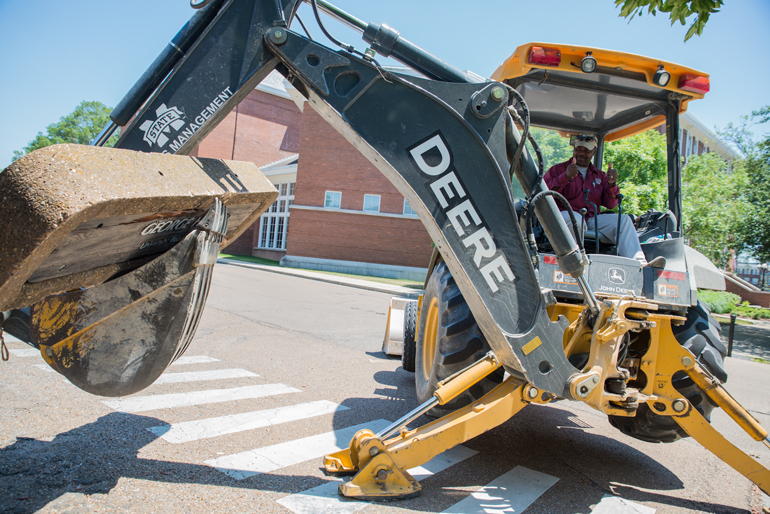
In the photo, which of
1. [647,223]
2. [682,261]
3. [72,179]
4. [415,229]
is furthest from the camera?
[415,229]

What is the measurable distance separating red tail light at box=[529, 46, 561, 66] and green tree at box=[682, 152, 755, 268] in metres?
21.2

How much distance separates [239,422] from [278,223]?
31.3 meters

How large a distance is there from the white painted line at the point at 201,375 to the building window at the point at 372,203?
75.4ft

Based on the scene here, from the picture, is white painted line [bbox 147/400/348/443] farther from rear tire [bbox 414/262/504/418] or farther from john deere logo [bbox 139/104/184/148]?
john deere logo [bbox 139/104/184/148]

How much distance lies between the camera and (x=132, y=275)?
8.43 ft

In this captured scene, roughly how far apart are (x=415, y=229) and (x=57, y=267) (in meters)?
25.3

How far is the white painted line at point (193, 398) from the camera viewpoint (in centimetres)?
403

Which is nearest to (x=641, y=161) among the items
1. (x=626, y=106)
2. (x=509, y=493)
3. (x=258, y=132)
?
(x=626, y=106)

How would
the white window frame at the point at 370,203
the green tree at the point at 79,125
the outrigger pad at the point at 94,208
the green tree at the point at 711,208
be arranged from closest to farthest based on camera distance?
the outrigger pad at the point at 94,208
the green tree at the point at 711,208
the white window frame at the point at 370,203
the green tree at the point at 79,125

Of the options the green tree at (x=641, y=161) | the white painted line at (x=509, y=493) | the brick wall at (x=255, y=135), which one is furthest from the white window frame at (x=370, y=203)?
the white painted line at (x=509, y=493)

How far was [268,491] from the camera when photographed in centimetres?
279

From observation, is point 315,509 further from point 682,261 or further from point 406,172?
point 682,261

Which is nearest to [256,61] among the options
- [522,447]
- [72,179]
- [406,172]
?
[406,172]

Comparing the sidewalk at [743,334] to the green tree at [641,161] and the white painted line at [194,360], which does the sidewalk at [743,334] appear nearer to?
the green tree at [641,161]
